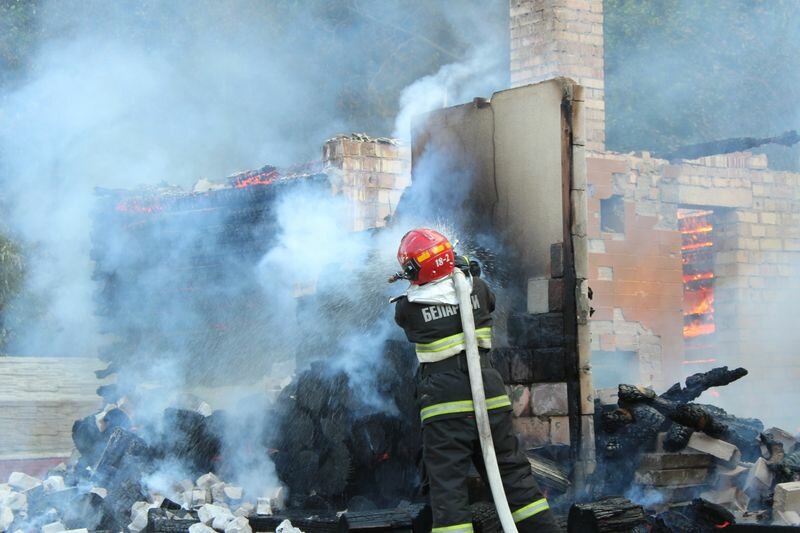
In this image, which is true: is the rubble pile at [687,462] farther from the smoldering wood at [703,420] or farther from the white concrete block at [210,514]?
the white concrete block at [210,514]

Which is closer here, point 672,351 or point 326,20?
point 672,351

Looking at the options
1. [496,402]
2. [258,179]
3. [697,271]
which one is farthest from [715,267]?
[496,402]

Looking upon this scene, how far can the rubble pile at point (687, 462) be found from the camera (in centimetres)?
755

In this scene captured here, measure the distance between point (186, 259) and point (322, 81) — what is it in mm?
15128

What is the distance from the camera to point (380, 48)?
93.2 feet

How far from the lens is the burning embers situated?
60.3 ft

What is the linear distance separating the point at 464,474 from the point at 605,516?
1.13 m

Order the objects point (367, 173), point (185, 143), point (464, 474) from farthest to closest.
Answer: point (185, 143) → point (367, 173) → point (464, 474)

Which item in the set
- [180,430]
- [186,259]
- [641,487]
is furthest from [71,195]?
[641,487]

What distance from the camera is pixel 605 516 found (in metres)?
6.26

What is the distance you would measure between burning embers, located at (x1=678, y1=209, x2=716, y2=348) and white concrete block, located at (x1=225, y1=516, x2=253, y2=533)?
13.4m

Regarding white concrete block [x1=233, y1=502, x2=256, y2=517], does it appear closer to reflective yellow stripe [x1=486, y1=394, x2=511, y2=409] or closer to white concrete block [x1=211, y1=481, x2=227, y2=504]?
white concrete block [x1=211, y1=481, x2=227, y2=504]

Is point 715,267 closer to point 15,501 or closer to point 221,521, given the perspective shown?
point 221,521

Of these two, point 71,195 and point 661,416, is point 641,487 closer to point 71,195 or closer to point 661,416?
point 661,416
